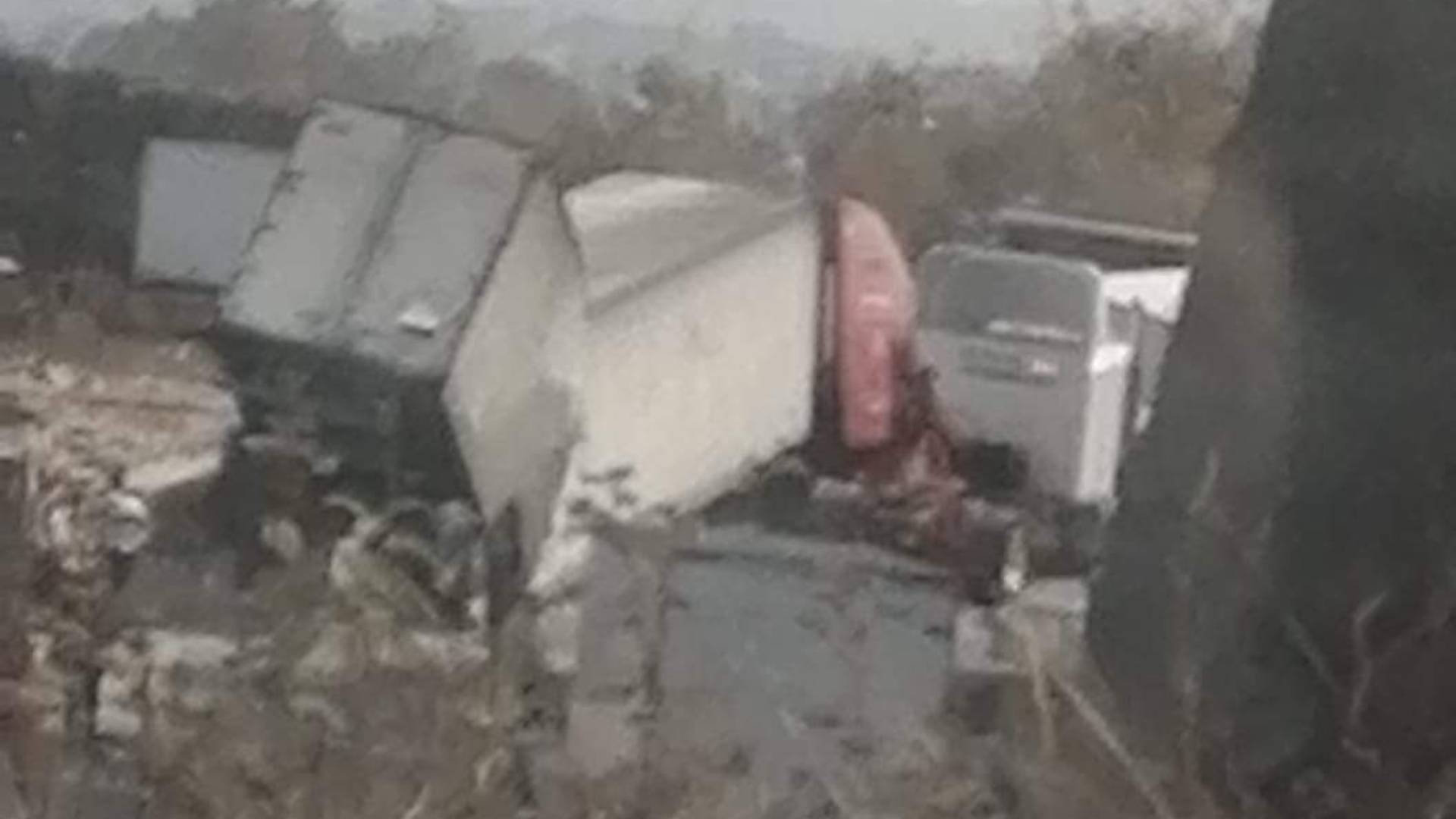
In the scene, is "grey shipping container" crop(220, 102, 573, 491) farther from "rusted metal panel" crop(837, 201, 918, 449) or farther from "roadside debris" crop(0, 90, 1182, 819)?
"rusted metal panel" crop(837, 201, 918, 449)

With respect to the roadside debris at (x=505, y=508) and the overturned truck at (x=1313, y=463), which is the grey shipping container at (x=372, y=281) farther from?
the overturned truck at (x=1313, y=463)

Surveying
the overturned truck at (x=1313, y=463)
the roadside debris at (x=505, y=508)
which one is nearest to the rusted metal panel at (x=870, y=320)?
the roadside debris at (x=505, y=508)

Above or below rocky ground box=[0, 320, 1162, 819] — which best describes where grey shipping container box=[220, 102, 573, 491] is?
above

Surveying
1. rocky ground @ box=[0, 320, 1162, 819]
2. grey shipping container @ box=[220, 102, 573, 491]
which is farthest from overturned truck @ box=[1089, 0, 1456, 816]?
grey shipping container @ box=[220, 102, 573, 491]

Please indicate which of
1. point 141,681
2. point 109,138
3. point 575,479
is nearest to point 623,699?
point 575,479

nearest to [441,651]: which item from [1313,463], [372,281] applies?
[372,281]

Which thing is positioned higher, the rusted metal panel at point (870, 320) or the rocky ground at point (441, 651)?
the rusted metal panel at point (870, 320)

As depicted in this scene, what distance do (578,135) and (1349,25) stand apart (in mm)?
349

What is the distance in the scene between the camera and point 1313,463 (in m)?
1.64

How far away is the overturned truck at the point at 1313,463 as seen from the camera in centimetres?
161

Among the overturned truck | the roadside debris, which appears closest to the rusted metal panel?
the roadside debris

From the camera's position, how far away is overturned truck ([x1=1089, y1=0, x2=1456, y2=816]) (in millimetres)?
1611

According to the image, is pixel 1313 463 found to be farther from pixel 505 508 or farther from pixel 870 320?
pixel 505 508

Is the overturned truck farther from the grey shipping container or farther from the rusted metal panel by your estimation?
the grey shipping container
